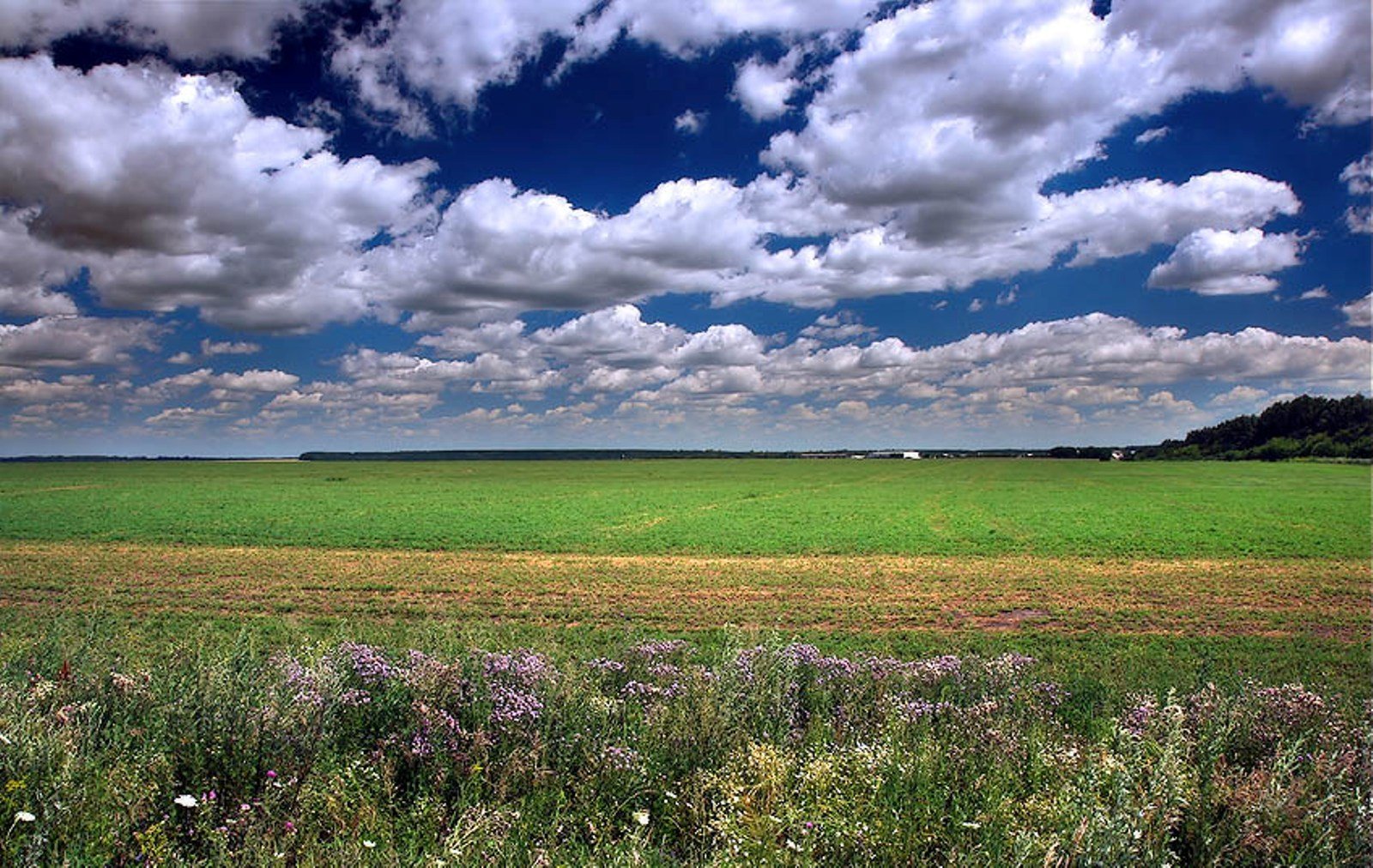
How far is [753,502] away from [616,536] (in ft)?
80.3

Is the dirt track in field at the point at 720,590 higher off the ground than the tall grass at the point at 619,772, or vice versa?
the tall grass at the point at 619,772

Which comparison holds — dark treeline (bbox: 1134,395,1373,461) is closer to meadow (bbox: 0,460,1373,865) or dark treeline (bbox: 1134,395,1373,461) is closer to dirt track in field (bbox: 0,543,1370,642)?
dirt track in field (bbox: 0,543,1370,642)

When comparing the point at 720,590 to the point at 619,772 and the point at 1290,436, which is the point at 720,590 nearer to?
the point at 619,772

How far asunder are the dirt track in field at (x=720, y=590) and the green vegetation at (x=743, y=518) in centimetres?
366

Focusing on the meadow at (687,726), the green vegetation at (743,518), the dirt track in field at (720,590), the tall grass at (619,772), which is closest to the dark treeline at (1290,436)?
the green vegetation at (743,518)

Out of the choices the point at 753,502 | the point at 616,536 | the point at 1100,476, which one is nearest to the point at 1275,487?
the point at 1100,476

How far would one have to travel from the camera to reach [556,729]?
6.77m

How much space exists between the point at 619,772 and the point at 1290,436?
700ft

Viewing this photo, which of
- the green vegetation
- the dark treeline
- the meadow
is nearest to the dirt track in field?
the meadow

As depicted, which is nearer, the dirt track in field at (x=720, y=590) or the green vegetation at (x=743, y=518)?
the dirt track in field at (x=720, y=590)

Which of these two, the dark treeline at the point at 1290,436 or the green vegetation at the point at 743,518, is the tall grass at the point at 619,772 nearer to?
the green vegetation at the point at 743,518

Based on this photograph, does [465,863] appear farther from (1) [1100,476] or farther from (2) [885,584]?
(1) [1100,476]

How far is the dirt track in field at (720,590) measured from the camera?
20312mm

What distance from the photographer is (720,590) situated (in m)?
24.6
